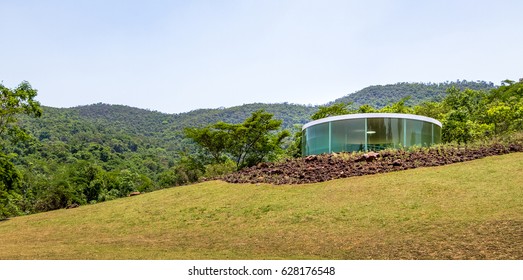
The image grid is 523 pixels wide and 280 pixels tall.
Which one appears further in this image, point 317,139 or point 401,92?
point 401,92

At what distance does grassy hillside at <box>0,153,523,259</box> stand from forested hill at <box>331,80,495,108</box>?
305 ft

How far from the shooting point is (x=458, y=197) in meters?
13.9

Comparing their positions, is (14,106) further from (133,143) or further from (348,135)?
(133,143)

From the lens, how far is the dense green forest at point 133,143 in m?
31.9

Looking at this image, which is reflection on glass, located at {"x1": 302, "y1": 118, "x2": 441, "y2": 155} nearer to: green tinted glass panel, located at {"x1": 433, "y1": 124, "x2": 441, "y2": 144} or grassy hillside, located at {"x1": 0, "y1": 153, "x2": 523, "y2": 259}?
green tinted glass panel, located at {"x1": 433, "y1": 124, "x2": 441, "y2": 144}

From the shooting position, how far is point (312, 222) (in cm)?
1380

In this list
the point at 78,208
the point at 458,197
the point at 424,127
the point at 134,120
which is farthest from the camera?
the point at 134,120

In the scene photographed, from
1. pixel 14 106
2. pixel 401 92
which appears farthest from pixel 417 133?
pixel 401 92

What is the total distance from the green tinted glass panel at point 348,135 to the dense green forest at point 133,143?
21.9ft

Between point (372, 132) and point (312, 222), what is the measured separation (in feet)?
35.0

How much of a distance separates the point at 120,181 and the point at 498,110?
2768cm

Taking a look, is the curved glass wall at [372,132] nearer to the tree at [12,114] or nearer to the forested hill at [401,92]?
the tree at [12,114]
